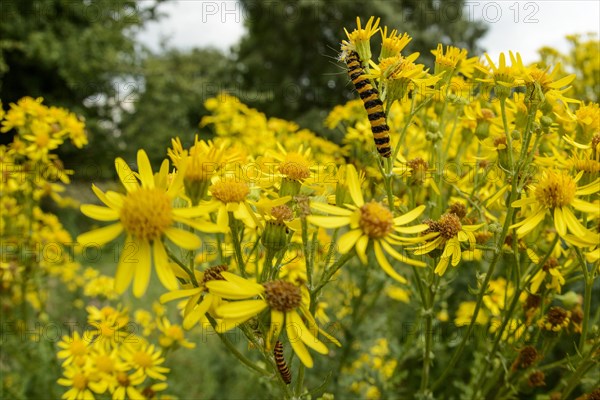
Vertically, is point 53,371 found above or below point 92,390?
below

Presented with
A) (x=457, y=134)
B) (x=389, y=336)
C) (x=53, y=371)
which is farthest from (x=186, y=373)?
(x=457, y=134)

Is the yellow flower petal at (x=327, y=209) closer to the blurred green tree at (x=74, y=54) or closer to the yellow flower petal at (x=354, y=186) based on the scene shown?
the yellow flower petal at (x=354, y=186)

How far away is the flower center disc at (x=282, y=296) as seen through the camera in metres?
1.23

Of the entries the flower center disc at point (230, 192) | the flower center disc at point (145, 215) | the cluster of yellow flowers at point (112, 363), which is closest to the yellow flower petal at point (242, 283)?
the flower center disc at point (145, 215)

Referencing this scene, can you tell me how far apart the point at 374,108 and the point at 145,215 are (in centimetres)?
90

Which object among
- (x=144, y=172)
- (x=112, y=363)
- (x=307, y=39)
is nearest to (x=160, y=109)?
(x=307, y=39)

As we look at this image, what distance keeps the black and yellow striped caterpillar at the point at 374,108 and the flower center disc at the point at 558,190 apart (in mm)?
547

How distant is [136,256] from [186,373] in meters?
4.28

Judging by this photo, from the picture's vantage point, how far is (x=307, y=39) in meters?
18.5

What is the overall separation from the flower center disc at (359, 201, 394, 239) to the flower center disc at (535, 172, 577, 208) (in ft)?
2.07

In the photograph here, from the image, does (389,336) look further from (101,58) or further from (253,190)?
(101,58)

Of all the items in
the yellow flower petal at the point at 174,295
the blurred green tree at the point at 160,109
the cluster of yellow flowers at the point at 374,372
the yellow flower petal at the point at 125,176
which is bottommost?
the cluster of yellow flowers at the point at 374,372

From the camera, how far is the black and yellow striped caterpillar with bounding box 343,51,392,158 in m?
1.63

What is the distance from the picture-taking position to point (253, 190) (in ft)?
5.07
